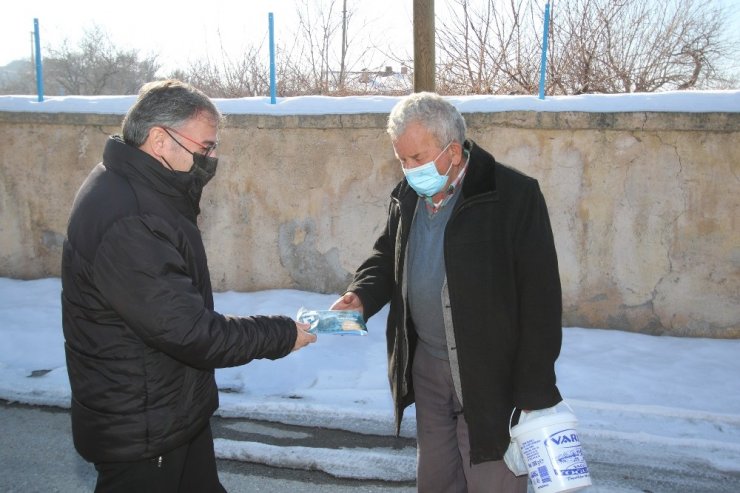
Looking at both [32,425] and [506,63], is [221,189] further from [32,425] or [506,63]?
[506,63]

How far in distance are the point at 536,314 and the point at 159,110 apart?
148cm

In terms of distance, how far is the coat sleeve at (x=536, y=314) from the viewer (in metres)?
2.34

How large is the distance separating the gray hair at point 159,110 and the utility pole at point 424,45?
4.67 metres

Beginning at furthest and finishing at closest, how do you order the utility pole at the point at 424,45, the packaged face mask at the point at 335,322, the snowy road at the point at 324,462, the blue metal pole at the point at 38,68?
1. the blue metal pole at the point at 38,68
2. the utility pole at the point at 424,45
3. the snowy road at the point at 324,462
4. the packaged face mask at the point at 335,322

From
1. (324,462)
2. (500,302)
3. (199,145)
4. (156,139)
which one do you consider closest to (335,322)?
(500,302)

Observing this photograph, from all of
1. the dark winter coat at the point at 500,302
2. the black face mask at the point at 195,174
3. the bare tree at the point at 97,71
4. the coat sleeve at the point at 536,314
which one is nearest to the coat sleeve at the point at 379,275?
the dark winter coat at the point at 500,302

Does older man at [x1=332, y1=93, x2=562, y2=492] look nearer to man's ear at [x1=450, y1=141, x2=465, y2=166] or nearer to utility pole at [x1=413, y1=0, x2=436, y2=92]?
man's ear at [x1=450, y1=141, x2=465, y2=166]

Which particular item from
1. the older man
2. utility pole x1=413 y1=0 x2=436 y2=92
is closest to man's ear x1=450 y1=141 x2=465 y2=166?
the older man

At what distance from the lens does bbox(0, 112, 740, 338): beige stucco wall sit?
5570 millimetres

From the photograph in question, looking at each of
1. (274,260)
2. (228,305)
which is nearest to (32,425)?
(228,305)

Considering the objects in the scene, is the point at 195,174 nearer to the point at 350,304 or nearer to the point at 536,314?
the point at 350,304

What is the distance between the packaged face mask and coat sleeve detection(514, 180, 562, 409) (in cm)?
64

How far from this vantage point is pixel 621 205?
5.76 metres

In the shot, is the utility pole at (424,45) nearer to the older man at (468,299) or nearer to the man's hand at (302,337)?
the older man at (468,299)
